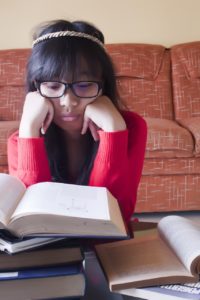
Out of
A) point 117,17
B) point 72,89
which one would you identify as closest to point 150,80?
point 117,17

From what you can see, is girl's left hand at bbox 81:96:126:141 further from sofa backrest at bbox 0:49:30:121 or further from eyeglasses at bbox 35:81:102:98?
sofa backrest at bbox 0:49:30:121

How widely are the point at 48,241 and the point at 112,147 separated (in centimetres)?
42

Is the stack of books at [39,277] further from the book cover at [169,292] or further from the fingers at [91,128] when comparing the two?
the fingers at [91,128]

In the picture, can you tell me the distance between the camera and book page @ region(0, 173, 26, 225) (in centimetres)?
52

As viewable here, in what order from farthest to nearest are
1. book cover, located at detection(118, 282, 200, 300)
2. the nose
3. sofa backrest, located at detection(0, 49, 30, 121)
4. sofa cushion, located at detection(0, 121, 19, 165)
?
sofa backrest, located at detection(0, 49, 30, 121)
sofa cushion, located at detection(0, 121, 19, 165)
the nose
book cover, located at detection(118, 282, 200, 300)

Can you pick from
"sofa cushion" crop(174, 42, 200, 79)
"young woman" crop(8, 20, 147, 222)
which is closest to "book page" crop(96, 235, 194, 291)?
"young woman" crop(8, 20, 147, 222)

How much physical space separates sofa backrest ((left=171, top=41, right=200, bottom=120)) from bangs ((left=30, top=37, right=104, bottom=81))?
1.55 m

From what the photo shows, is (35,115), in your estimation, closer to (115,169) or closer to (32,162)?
(32,162)

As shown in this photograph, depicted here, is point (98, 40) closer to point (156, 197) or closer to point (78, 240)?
point (78, 240)

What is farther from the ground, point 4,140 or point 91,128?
point 91,128

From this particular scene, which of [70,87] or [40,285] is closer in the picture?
[40,285]

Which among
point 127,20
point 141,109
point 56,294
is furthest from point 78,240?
point 127,20

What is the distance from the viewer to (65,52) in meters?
0.89

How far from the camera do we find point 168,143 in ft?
6.03
